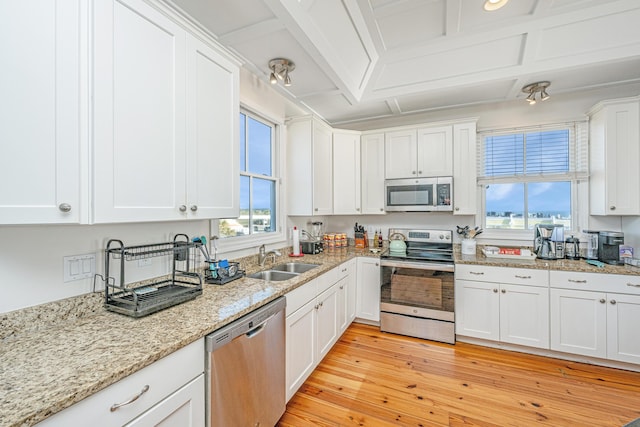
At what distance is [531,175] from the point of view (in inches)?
126

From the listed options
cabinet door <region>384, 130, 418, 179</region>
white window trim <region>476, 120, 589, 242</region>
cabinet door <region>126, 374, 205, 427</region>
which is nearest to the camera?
cabinet door <region>126, 374, 205, 427</region>

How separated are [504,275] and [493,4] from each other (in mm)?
2281

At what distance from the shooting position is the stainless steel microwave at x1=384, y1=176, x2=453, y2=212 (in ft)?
10.5

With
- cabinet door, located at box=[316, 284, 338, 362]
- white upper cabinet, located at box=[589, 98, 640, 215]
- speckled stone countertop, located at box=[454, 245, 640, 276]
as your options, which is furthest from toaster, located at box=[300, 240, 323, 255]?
white upper cabinet, located at box=[589, 98, 640, 215]

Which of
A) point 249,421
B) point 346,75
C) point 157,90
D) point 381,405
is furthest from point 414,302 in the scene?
point 157,90

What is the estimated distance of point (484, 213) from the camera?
335 centimetres

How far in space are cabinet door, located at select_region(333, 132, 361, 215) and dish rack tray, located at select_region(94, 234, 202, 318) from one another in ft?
6.71

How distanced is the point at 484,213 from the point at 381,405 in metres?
2.49

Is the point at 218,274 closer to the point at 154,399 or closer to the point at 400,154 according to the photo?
the point at 154,399

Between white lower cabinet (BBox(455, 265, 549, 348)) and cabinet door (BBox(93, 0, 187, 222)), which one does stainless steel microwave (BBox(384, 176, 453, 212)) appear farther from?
cabinet door (BBox(93, 0, 187, 222))

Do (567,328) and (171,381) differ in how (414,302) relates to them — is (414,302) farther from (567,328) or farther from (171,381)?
(171,381)

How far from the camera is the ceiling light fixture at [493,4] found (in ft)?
6.61

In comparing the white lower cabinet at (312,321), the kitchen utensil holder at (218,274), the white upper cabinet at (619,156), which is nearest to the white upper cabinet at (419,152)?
the white upper cabinet at (619,156)

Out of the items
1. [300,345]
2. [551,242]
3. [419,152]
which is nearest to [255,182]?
[300,345]
